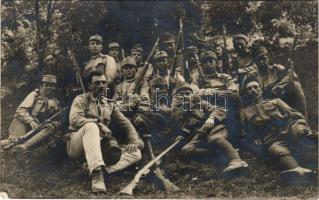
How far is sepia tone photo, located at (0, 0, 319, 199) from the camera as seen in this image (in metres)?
8.32

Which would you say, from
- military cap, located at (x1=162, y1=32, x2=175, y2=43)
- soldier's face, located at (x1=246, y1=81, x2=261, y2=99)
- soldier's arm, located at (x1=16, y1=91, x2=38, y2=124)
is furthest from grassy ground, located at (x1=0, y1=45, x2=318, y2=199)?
military cap, located at (x1=162, y1=32, x2=175, y2=43)

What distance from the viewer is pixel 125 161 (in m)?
8.30

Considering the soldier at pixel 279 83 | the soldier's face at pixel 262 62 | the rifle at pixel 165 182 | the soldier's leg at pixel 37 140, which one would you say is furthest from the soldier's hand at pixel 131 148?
the soldier's face at pixel 262 62

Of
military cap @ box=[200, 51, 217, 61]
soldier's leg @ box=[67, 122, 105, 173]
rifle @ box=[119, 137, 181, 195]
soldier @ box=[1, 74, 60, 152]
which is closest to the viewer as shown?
soldier's leg @ box=[67, 122, 105, 173]

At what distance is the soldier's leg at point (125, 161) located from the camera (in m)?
8.25

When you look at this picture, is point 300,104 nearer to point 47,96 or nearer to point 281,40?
point 281,40

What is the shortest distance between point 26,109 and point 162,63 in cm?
218

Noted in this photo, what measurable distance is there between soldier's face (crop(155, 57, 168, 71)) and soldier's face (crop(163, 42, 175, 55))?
0.13 metres

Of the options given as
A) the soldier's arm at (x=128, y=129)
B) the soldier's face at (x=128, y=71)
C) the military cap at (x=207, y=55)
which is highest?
the military cap at (x=207, y=55)

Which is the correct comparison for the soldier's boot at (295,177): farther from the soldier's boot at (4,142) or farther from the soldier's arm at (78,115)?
the soldier's boot at (4,142)

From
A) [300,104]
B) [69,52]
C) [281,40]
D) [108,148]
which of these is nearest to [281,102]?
[300,104]

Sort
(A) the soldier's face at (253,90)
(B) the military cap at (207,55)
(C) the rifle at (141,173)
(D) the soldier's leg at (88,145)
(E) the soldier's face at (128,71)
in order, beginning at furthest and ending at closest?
(B) the military cap at (207,55) → (E) the soldier's face at (128,71) → (A) the soldier's face at (253,90) → (C) the rifle at (141,173) → (D) the soldier's leg at (88,145)

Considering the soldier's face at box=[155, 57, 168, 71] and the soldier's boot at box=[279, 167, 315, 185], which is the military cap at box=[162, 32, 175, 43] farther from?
the soldier's boot at box=[279, 167, 315, 185]

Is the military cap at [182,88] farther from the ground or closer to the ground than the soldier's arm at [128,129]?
farther from the ground
